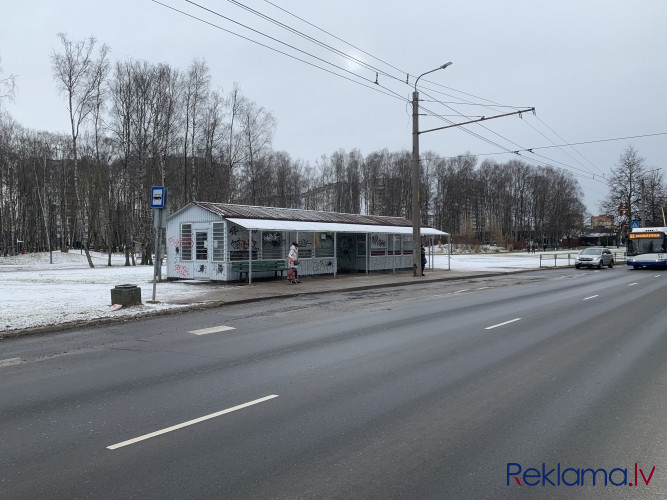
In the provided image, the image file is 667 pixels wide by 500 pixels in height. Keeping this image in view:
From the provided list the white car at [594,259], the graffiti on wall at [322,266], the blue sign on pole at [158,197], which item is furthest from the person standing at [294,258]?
the white car at [594,259]

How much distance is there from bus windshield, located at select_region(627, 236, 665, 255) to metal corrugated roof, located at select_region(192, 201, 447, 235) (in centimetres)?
1556

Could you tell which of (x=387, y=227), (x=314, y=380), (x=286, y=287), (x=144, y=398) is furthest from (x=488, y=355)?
(x=387, y=227)

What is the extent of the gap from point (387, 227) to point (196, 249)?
469 inches

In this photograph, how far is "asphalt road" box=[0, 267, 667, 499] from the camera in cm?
359

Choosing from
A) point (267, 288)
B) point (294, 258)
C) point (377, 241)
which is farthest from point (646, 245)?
point (267, 288)

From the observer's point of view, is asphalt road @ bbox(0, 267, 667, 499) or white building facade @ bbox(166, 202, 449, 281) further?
white building facade @ bbox(166, 202, 449, 281)

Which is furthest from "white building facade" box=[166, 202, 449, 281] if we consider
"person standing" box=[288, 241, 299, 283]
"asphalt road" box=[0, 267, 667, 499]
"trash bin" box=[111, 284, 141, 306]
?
"asphalt road" box=[0, 267, 667, 499]

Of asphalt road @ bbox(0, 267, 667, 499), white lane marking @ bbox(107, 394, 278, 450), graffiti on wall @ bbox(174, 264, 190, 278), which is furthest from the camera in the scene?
graffiti on wall @ bbox(174, 264, 190, 278)

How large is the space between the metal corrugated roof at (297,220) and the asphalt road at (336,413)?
1136 centimetres

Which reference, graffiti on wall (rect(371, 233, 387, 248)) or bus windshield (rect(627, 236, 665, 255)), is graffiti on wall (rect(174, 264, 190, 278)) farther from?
bus windshield (rect(627, 236, 665, 255))

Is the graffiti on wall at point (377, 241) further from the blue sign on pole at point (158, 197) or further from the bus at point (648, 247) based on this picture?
the bus at point (648, 247)

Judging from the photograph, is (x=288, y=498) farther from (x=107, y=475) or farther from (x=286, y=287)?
(x=286, y=287)

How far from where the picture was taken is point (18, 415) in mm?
5062

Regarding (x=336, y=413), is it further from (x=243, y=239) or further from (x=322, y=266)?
(x=322, y=266)
